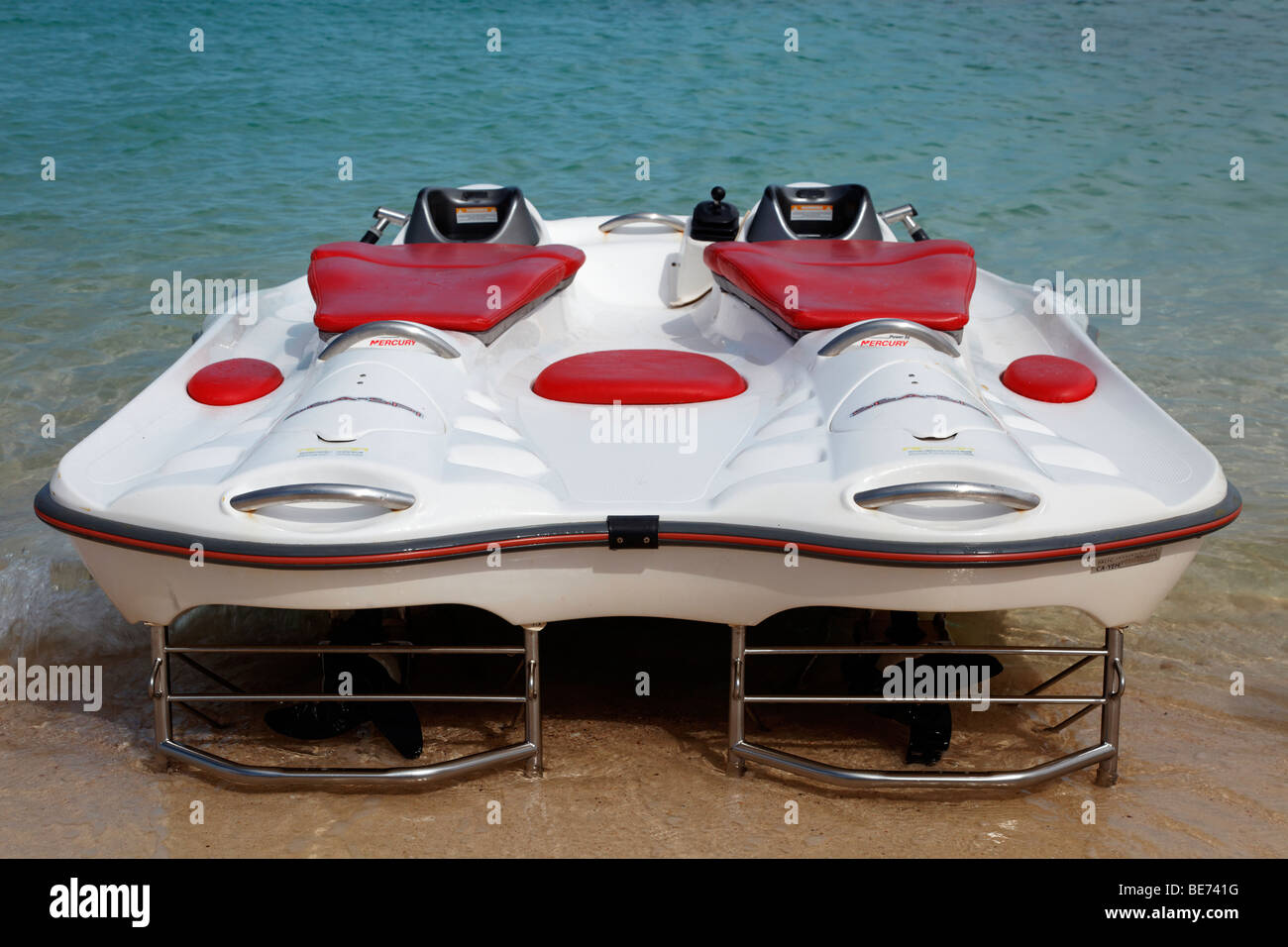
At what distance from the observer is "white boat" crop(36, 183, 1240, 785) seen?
2.19 m

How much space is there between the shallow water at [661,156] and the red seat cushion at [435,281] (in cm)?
95

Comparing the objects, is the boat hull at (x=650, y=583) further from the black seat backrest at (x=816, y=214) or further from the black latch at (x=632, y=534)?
the black seat backrest at (x=816, y=214)

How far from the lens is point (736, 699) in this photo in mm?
2354

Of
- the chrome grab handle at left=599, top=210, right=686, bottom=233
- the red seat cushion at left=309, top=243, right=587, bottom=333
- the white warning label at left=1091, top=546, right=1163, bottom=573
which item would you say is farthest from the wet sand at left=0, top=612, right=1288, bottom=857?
the chrome grab handle at left=599, top=210, right=686, bottom=233

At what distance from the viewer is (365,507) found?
2.26m

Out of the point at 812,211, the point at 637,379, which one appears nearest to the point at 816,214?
the point at 812,211

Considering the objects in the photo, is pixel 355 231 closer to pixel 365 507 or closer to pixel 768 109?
pixel 768 109

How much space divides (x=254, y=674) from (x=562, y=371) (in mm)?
945

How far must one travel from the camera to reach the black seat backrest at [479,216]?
11.7ft

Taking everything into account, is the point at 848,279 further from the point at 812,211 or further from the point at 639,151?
the point at 639,151

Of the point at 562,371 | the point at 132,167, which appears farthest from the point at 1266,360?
the point at 132,167

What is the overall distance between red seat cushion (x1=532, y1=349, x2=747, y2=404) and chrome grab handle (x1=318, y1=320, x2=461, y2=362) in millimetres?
232

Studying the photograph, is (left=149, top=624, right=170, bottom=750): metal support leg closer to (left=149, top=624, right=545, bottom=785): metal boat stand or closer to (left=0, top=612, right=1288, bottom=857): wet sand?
(left=149, top=624, right=545, bottom=785): metal boat stand
